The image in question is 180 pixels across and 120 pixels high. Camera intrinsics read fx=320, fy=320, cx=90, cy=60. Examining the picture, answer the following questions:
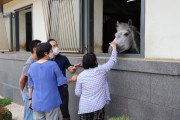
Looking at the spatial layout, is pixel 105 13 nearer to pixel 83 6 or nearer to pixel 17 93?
pixel 83 6

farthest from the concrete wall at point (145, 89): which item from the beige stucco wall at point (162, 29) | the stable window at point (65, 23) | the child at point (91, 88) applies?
the stable window at point (65, 23)

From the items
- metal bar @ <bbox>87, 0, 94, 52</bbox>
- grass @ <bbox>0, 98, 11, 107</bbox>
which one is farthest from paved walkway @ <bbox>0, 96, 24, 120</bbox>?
metal bar @ <bbox>87, 0, 94, 52</bbox>

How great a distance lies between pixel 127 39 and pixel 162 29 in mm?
784

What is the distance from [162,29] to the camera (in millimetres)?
4141

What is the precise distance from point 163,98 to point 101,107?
2.71 feet

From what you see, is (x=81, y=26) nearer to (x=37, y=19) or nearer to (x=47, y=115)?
(x=47, y=115)

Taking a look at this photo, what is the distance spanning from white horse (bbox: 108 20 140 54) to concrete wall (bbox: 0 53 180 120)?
0.81 ft

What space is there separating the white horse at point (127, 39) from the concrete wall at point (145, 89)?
0.81ft

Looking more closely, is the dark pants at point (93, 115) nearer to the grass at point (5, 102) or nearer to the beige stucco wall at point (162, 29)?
the beige stucco wall at point (162, 29)

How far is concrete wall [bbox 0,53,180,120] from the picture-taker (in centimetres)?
388

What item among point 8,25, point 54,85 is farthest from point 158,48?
point 8,25

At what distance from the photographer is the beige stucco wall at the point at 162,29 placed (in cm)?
396

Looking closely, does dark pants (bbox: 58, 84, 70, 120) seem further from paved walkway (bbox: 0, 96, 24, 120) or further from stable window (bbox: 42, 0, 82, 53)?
paved walkway (bbox: 0, 96, 24, 120)

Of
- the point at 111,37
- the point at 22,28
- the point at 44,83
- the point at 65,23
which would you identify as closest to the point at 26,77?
the point at 44,83
